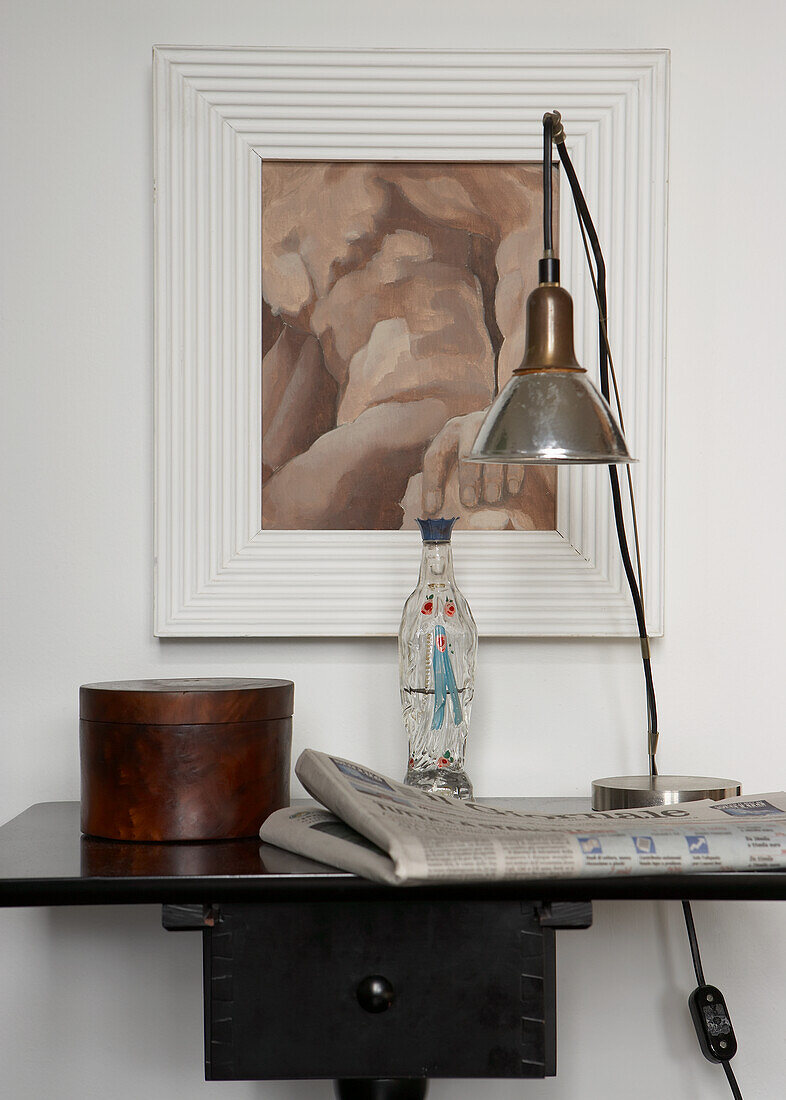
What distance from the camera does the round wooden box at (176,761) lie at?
31.0 inches

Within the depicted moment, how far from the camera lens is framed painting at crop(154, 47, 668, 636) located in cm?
102

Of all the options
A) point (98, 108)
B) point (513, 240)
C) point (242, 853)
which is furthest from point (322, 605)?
point (98, 108)

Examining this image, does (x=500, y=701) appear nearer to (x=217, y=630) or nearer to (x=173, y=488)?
(x=217, y=630)

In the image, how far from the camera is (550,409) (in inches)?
29.8

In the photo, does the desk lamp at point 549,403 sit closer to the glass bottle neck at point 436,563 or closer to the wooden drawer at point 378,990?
the glass bottle neck at point 436,563

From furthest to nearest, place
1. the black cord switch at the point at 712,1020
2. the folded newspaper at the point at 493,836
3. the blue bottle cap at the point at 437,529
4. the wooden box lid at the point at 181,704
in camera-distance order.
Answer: the black cord switch at the point at 712,1020 < the blue bottle cap at the point at 437,529 < the wooden box lid at the point at 181,704 < the folded newspaper at the point at 493,836

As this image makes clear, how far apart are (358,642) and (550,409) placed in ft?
1.25

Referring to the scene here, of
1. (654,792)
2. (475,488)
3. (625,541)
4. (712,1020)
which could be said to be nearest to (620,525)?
(625,541)

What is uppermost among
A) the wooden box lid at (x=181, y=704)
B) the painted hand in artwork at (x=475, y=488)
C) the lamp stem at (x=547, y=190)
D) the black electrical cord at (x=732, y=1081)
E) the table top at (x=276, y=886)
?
the lamp stem at (x=547, y=190)

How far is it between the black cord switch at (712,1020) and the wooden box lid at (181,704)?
1.77 ft

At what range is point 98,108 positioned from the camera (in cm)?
104

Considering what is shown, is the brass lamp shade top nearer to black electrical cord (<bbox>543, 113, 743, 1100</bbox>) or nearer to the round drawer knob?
black electrical cord (<bbox>543, 113, 743, 1100</bbox>)

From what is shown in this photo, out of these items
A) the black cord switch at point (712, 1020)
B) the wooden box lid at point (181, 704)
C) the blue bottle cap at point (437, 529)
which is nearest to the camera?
the wooden box lid at point (181, 704)

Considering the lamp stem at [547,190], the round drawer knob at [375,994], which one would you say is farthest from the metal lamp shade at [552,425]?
the round drawer knob at [375,994]
